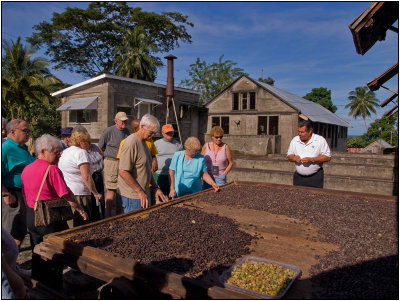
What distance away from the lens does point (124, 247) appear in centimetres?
245

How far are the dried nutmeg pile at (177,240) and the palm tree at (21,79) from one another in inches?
736

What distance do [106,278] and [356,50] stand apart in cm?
536

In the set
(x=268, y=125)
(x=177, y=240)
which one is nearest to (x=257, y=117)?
(x=268, y=125)

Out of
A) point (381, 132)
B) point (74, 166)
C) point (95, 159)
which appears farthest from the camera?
point (381, 132)

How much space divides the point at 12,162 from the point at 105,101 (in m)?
14.3

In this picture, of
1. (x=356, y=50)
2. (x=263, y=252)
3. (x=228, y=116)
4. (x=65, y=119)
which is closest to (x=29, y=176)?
(x=263, y=252)

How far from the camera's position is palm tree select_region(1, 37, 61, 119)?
61.5 feet

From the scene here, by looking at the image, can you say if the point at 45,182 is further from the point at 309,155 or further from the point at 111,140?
the point at 309,155

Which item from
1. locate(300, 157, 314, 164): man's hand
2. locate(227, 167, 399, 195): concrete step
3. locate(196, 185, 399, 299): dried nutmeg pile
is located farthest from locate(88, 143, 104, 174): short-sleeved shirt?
locate(227, 167, 399, 195): concrete step

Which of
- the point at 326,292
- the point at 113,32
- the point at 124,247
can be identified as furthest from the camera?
the point at 113,32

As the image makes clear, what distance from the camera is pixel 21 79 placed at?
18.7 metres

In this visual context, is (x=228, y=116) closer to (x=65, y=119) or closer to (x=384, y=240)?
(x=65, y=119)

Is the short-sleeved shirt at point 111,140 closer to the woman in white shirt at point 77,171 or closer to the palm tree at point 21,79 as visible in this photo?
the woman in white shirt at point 77,171

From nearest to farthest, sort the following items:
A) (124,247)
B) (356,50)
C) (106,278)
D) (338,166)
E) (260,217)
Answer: (106,278)
(124,247)
(260,217)
(356,50)
(338,166)
